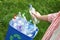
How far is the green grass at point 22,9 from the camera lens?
4672 mm

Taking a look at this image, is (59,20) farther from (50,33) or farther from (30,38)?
(30,38)

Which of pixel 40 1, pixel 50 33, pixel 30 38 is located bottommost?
pixel 40 1

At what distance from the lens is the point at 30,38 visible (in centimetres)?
372

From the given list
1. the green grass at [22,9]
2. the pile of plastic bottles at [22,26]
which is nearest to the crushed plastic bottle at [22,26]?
the pile of plastic bottles at [22,26]

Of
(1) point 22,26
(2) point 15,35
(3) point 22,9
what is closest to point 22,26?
(1) point 22,26

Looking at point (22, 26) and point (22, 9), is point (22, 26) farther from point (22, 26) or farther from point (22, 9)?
point (22, 9)

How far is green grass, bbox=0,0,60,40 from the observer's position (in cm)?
467

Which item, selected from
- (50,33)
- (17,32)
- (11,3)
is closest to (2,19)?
(11,3)

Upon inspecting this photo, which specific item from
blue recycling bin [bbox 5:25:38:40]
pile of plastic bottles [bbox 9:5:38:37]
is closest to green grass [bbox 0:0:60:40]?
blue recycling bin [bbox 5:25:38:40]

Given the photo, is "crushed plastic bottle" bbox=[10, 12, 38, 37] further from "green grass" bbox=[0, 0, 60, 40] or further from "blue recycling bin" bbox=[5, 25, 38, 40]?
"green grass" bbox=[0, 0, 60, 40]

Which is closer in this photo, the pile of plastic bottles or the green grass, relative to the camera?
the pile of plastic bottles

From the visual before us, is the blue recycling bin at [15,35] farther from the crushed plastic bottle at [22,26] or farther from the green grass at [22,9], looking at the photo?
the green grass at [22,9]

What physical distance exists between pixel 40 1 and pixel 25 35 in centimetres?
218

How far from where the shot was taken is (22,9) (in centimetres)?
523
